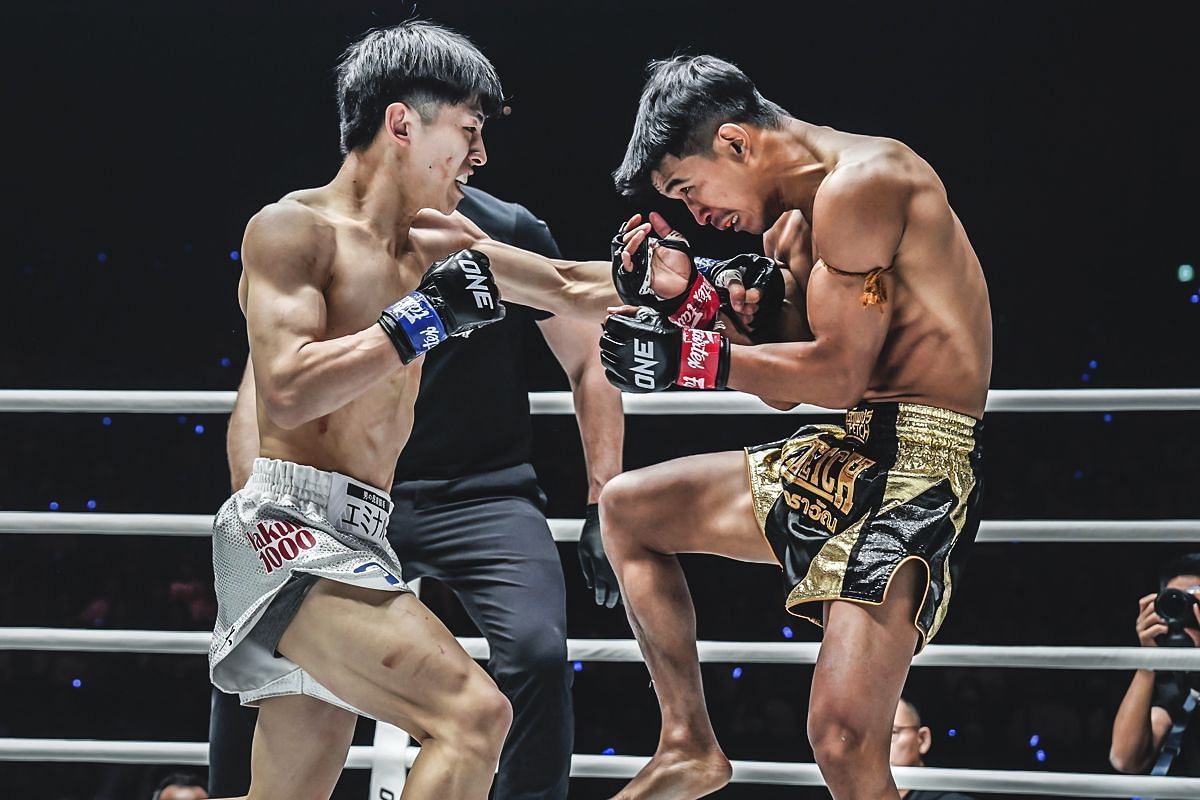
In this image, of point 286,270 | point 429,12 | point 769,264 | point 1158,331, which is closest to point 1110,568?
point 1158,331

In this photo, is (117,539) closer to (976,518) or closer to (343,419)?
(343,419)

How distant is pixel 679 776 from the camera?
2047mm

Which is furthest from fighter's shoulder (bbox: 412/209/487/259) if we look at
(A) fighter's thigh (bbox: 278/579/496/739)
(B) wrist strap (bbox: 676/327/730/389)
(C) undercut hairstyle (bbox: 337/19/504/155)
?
(A) fighter's thigh (bbox: 278/579/496/739)

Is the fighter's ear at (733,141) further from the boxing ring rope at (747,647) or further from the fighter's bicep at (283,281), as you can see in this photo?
the fighter's bicep at (283,281)

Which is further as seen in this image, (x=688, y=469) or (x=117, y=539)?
(x=117, y=539)

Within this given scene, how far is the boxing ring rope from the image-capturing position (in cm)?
221

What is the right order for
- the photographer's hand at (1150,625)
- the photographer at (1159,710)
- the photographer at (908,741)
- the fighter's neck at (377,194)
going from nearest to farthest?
the fighter's neck at (377,194)
the photographer's hand at (1150,625)
the photographer at (1159,710)
the photographer at (908,741)

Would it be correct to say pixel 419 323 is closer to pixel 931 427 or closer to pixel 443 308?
pixel 443 308

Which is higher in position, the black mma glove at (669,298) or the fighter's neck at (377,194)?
the fighter's neck at (377,194)

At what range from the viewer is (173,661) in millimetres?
4441

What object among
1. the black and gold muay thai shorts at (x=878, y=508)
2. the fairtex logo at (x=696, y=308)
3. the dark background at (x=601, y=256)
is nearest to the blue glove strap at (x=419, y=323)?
the fairtex logo at (x=696, y=308)

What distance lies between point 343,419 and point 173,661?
112 inches

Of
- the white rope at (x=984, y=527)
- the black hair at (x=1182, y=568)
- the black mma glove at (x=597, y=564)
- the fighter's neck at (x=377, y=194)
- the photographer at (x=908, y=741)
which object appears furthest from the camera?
the photographer at (x=908, y=741)

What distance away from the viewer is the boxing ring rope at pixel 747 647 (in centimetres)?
221
